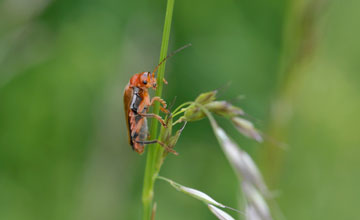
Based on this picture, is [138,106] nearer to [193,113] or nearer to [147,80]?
[147,80]

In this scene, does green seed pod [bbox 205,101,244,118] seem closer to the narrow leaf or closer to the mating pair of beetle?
the narrow leaf

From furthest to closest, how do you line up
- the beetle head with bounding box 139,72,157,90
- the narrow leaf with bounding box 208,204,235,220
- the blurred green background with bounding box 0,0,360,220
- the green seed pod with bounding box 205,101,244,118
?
the blurred green background with bounding box 0,0,360,220, the beetle head with bounding box 139,72,157,90, the narrow leaf with bounding box 208,204,235,220, the green seed pod with bounding box 205,101,244,118

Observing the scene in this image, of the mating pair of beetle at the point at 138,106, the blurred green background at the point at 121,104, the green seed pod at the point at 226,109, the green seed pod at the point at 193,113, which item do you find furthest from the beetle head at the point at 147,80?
the blurred green background at the point at 121,104

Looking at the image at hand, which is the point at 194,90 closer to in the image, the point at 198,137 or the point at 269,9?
the point at 198,137

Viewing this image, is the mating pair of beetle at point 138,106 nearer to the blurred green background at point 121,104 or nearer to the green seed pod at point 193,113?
the green seed pod at point 193,113

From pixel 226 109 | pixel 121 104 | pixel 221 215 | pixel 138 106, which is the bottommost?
pixel 221 215

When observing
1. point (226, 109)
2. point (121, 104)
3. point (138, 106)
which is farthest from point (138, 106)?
point (121, 104)

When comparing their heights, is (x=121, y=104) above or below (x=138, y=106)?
above

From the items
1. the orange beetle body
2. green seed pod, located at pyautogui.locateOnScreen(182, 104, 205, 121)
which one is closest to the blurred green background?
the orange beetle body
